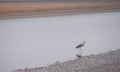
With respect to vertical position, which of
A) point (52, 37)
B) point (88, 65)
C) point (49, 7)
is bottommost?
point (88, 65)

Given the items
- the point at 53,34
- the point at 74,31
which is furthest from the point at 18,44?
the point at 74,31

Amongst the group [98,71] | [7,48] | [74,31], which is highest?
[74,31]

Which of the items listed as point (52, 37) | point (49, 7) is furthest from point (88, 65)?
point (49, 7)

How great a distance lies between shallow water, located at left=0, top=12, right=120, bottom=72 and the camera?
1.00 metres

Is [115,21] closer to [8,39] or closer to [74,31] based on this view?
[74,31]

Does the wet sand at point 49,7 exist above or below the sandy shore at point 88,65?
above

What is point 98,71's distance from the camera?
102 cm

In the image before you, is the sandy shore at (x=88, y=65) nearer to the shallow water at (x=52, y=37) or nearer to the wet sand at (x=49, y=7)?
the shallow water at (x=52, y=37)

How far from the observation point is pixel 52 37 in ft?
3.66

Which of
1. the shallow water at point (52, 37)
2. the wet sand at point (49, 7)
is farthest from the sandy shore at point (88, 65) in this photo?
the wet sand at point (49, 7)

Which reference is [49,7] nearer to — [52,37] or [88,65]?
[52,37]

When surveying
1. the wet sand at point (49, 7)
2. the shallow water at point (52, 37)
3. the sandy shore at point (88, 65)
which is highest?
the wet sand at point (49, 7)

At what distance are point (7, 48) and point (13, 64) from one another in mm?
91

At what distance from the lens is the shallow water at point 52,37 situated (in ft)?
3.29
